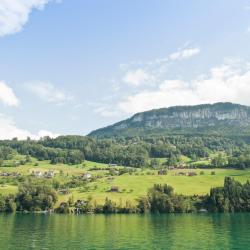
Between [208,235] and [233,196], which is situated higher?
[233,196]

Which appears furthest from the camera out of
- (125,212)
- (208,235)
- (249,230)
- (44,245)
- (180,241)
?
(125,212)

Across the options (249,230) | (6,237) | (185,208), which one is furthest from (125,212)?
(6,237)

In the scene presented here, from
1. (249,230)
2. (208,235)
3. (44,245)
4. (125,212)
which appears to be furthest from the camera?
(125,212)

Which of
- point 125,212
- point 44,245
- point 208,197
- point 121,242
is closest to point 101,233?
point 121,242

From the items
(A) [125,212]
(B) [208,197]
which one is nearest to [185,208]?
(B) [208,197]

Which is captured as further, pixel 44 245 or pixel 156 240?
pixel 156 240

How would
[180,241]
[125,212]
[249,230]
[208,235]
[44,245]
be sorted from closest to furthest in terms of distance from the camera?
1. [44,245]
2. [180,241]
3. [208,235]
4. [249,230]
5. [125,212]

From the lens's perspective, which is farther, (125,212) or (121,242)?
(125,212)

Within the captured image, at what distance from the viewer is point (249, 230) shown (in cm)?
11412

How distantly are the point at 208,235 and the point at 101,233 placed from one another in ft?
83.9

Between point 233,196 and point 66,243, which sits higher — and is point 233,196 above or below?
above

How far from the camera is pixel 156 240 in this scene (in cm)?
9350

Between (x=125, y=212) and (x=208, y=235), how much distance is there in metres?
92.9

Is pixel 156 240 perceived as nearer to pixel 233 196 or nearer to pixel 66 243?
pixel 66 243
